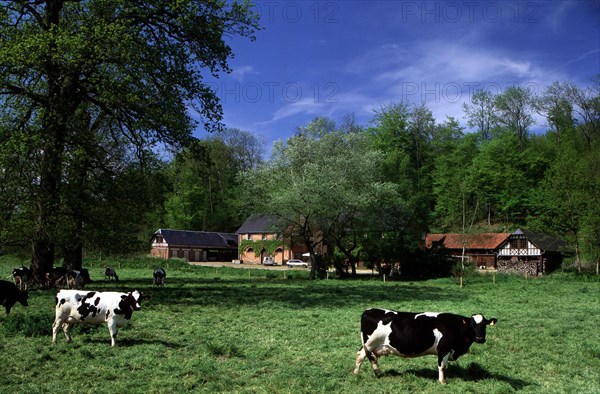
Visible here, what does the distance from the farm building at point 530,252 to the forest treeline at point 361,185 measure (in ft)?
11.3

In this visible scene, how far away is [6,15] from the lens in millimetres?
19859

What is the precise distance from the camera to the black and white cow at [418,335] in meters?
8.30

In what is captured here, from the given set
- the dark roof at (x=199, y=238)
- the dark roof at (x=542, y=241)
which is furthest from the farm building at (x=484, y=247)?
the dark roof at (x=199, y=238)

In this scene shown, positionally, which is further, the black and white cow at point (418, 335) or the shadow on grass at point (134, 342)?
A: the shadow on grass at point (134, 342)

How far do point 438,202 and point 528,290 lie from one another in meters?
39.1

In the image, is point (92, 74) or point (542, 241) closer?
point (92, 74)

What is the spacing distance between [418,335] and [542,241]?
5184 centimetres

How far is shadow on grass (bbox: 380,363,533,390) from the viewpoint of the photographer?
340 inches

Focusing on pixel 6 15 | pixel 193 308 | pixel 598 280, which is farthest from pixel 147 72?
pixel 598 280

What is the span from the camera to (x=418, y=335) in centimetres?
830

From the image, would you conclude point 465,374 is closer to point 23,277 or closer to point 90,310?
point 90,310

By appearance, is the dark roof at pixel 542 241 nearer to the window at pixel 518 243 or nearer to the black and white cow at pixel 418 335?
the window at pixel 518 243

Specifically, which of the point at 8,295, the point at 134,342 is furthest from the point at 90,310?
the point at 8,295

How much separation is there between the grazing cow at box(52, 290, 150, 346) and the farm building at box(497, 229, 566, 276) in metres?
47.3
